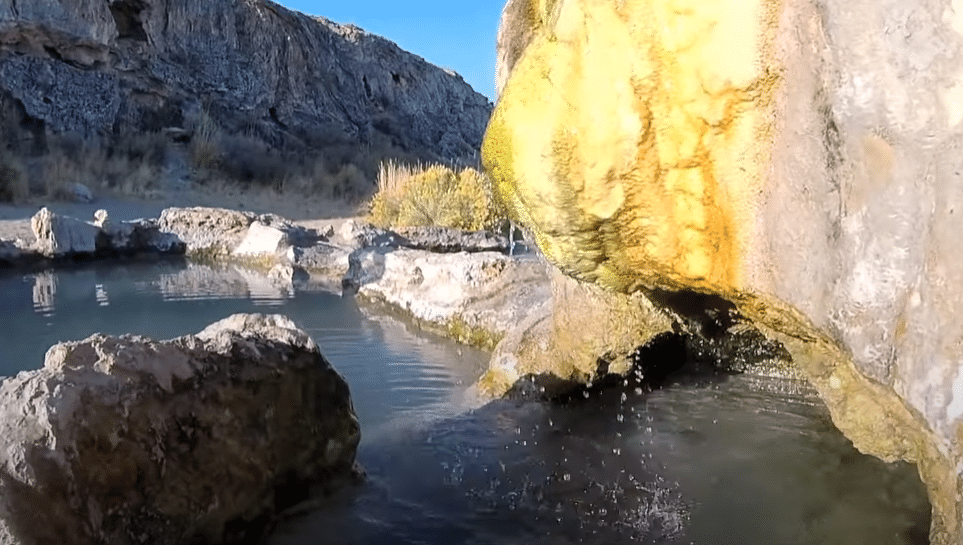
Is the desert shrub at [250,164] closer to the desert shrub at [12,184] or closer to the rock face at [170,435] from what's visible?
the desert shrub at [12,184]

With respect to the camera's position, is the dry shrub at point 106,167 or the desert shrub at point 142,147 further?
the desert shrub at point 142,147

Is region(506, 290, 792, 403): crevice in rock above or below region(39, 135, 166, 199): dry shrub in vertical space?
below

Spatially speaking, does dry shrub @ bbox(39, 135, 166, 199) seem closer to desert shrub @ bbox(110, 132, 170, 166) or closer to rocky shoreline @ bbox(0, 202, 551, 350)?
desert shrub @ bbox(110, 132, 170, 166)

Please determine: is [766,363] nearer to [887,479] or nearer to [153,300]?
[887,479]

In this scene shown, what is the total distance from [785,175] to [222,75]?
19348mm

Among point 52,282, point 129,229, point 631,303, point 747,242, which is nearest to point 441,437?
point 631,303

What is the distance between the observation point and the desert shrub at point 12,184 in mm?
11648

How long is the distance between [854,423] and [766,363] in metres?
2.18

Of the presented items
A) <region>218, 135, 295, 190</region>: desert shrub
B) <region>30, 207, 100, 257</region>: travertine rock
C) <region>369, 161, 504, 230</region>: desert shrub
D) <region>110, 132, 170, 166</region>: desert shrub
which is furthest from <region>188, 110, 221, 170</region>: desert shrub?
<region>30, 207, 100, 257</region>: travertine rock

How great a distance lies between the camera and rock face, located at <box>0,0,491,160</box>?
634 inches

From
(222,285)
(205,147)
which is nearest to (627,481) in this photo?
(222,285)

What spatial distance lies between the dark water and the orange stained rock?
1.01 meters

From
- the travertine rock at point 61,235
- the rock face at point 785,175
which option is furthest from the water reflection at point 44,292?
the rock face at point 785,175

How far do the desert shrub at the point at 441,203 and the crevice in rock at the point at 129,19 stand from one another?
8.86 m
